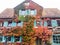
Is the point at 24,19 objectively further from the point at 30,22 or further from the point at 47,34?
the point at 47,34

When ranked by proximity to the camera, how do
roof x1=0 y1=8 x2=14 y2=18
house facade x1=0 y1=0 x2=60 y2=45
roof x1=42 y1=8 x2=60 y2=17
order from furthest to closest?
roof x1=0 y1=8 x2=14 y2=18 → roof x1=42 y1=8 x2=60 y2=17 → house facade x1=0 y1=0 x2=60 y2=45

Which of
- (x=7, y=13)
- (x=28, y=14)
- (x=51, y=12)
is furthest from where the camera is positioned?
(x=7, y=13)

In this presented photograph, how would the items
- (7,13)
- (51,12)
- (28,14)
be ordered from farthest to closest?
(7,13), (51,12), (28,14)

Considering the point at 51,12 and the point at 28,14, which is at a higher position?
the point at 51,12

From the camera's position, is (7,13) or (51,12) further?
(7,13)

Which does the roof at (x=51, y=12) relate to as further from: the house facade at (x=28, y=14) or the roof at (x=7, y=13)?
the roof at (x=7, y=13)

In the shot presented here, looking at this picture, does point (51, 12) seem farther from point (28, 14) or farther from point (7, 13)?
point (7, 13)

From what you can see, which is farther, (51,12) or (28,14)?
(51,12)

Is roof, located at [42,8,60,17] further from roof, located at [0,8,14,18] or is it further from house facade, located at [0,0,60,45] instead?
roof, located at [0,8,14,18]

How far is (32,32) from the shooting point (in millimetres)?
34250

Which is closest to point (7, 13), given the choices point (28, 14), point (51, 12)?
point (28, 14)

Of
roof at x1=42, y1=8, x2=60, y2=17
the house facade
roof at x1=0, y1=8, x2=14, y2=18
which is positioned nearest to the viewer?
the house facade

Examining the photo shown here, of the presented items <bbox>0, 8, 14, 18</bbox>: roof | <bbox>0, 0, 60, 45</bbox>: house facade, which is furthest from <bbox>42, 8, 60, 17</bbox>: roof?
<bbox>0, 8, 14, 18</bbox>: roof

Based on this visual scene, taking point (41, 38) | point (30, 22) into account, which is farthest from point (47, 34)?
point (30, 22)
